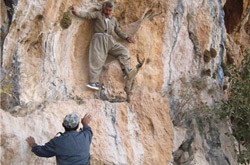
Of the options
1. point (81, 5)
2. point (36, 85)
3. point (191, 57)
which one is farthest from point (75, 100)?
point (191, 57)

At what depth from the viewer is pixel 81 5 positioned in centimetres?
802

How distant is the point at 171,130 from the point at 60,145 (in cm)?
396

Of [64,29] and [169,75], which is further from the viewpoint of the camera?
[169,75]

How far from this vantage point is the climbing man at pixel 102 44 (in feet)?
25.6

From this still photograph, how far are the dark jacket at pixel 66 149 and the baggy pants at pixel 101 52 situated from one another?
3071 mm

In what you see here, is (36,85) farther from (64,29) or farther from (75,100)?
(64,29)

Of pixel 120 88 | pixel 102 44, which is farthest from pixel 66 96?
pixel 102 44

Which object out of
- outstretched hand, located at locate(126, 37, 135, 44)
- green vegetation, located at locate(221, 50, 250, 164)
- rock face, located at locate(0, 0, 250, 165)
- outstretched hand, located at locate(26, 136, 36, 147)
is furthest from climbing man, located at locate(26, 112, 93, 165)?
green vegetation, located at locate(221, 50, 250, 164)

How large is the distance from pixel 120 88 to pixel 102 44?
1324 mm

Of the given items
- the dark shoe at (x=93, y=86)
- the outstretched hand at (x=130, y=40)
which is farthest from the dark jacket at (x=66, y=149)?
the outstretched hand at (x=130, y=40)

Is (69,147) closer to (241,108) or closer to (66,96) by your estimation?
(66,96)

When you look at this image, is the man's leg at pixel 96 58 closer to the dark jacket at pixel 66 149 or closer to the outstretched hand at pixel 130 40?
the outstretched hand at pixel 130 40

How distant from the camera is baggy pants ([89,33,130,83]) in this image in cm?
782

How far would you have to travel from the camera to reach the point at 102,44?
8.02 metres
